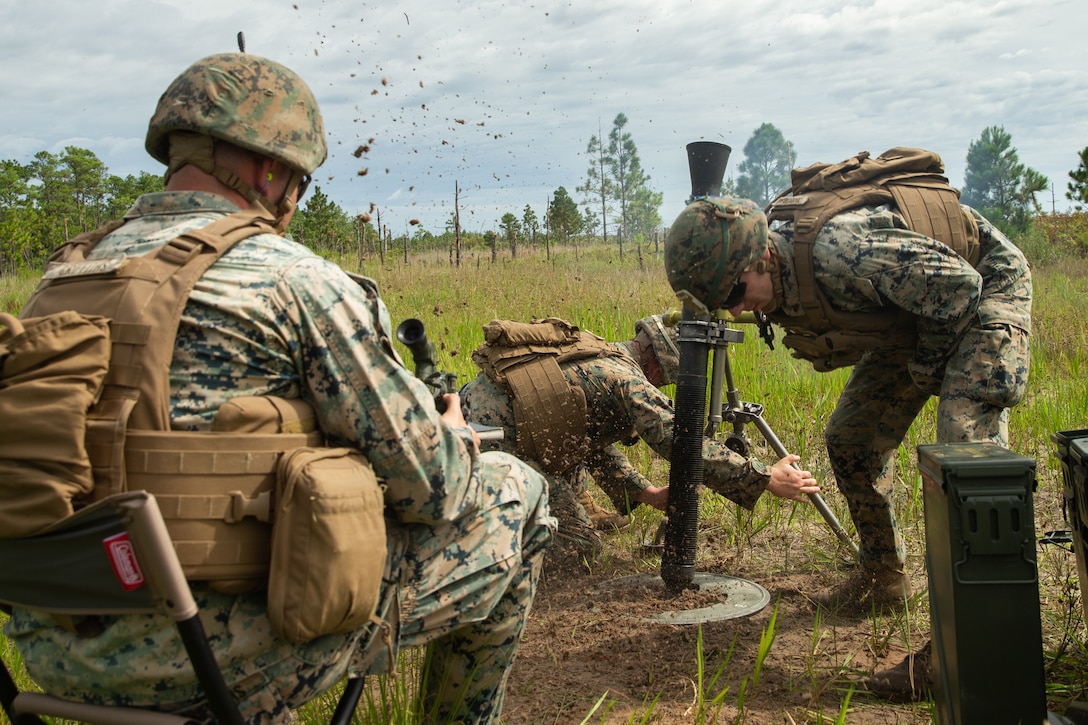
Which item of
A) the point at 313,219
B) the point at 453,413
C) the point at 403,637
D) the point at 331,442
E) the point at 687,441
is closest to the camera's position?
the point at 331,442

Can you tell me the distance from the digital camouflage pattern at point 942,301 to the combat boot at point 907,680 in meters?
0.83

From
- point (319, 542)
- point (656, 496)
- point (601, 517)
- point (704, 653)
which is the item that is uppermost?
point (319, 542)

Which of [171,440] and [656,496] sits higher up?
[171,440]

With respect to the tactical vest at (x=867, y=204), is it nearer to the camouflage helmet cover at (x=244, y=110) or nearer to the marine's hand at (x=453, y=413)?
the marine's hand at (x=453, y=413)

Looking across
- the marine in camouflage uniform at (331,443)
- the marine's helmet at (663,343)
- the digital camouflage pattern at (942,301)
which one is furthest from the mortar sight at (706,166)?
the marine in camouflage uniform at (331,443)

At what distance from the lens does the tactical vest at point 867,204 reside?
11.6 feet

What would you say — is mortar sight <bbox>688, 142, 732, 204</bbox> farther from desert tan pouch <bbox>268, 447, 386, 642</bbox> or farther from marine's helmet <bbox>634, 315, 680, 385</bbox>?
desert tan pouch <bbox>268, 447, 386, 642</bbox>

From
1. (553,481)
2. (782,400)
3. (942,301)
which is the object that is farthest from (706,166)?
(782,400)

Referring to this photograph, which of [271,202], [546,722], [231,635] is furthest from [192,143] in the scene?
[546,722]

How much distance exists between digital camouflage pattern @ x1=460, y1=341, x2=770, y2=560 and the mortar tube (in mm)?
264

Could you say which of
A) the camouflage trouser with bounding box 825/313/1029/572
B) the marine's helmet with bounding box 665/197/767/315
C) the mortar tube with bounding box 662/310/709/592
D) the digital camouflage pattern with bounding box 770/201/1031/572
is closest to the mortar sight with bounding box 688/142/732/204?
the marine's helmet with bounding box 665/197/767/315

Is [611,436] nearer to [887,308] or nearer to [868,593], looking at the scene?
[868,593]

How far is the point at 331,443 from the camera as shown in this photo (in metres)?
2.05

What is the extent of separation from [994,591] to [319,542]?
1714 millimetres
